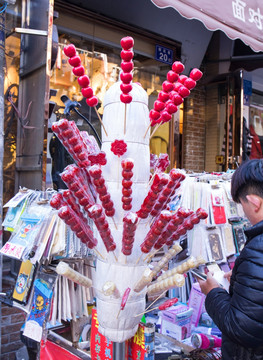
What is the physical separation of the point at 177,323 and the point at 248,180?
123 cm

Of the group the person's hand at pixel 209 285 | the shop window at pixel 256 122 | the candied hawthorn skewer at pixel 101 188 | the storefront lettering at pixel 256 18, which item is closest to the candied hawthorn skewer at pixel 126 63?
the candied hawthorn skewer at pixel 101 188

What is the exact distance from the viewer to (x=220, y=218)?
2600 mm

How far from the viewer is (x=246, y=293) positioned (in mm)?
1240

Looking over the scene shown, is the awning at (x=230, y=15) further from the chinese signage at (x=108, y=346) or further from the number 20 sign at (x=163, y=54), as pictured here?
the chinese signage at (x=108, y=346)

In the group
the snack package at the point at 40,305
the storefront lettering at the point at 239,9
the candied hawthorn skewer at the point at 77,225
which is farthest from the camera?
the storefront lettering at the point at 239,9

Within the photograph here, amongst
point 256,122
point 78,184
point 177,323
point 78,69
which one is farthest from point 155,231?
point 256,122

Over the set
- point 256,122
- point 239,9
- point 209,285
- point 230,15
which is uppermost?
point 239,9

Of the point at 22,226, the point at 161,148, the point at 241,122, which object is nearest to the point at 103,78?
the point at 161,148

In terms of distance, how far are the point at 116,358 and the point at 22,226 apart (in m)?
0.84

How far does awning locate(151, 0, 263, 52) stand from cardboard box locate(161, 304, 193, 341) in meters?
2.23

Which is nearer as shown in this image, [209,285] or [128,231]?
[128,231]

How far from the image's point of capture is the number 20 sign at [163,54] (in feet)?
15.7

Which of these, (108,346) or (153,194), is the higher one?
(153,194)

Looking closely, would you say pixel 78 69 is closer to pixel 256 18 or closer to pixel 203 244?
pixel 203 244
